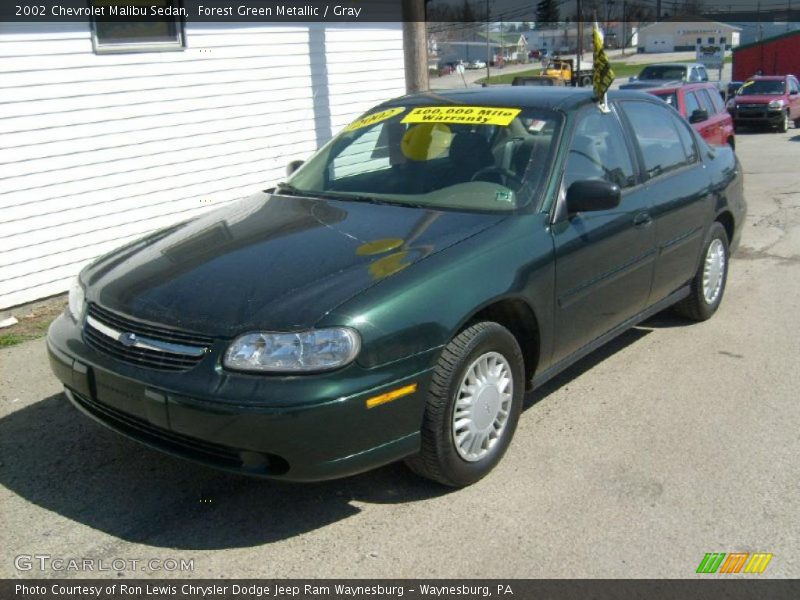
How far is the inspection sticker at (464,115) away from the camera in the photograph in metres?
4.55

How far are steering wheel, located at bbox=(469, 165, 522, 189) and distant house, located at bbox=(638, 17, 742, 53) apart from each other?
91.7 metres

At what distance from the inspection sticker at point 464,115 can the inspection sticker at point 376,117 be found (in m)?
0.13

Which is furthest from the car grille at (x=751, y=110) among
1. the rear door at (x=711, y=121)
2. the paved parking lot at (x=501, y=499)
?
the paved parking lot at (x=501, y=499)

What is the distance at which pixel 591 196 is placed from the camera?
4.12m

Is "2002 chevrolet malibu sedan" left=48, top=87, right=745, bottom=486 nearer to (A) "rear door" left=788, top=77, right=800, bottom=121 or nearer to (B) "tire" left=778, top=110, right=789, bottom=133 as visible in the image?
(B) "tire" left=778, top=110, right=789, bottom=133

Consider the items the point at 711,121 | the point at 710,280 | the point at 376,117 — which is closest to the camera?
the point at 376,117

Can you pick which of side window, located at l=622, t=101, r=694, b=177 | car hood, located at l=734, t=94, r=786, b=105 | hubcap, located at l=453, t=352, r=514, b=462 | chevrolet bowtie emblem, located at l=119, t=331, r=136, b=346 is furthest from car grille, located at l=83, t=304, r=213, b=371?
car hood, located at l=734, t=94, r=786, b=105

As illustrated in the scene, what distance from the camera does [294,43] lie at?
9484 mm

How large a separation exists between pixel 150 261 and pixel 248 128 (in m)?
5.34

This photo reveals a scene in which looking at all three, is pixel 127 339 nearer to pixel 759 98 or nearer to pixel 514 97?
pixel 514 97

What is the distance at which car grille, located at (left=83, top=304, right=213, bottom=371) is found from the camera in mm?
3248

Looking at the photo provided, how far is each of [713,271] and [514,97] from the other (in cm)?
228

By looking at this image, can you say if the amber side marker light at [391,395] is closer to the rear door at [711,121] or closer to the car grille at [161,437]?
the car grille at [161,437]
